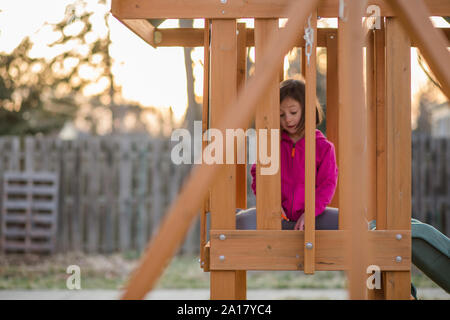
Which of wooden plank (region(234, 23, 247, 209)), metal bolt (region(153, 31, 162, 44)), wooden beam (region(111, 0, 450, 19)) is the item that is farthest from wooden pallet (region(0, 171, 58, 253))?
wooden beam (region(111, 0, 450, 19))

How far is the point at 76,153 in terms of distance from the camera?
7.18m

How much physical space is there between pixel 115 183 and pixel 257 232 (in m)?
5.30

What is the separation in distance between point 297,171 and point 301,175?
1.6 inches

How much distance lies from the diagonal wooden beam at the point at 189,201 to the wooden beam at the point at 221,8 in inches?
24.2

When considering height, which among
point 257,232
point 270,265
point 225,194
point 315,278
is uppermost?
point 225,194

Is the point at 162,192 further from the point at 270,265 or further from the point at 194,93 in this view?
the point at 270,265

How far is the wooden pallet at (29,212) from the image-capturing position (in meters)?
6.86

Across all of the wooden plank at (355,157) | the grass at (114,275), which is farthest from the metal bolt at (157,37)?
the grass at (114,275)

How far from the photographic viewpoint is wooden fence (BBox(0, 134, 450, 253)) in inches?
278

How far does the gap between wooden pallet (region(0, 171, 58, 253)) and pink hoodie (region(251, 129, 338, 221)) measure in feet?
16.6

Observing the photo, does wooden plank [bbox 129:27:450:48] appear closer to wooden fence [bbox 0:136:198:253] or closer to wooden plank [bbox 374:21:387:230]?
wooden plank [bbox 374:21:387:230]

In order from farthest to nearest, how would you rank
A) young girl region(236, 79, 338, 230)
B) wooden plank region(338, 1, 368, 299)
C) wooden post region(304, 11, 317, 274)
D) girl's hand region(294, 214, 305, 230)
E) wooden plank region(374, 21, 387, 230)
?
1. young girl region(236, 79, 338, 230)
2. girl's hand region(294, 214, 305, 230)
3. wooden plank region(374, 21, 387, 230)
4. wooden post region(304, 11, 317, 274)
5. wooden plank region(338, 1, 368, 299)
